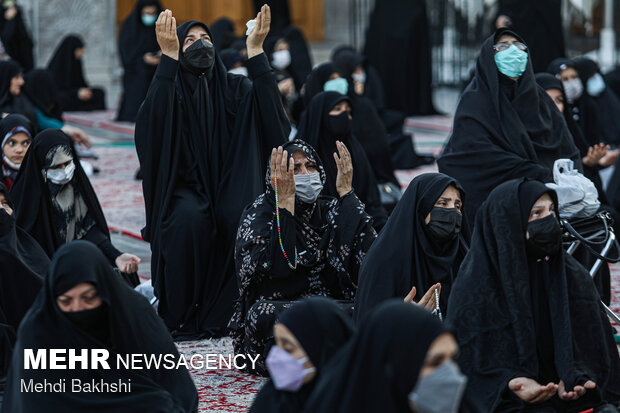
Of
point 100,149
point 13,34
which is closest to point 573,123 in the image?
point 100,149

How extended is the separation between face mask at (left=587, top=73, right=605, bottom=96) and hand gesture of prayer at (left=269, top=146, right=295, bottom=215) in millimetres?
4190

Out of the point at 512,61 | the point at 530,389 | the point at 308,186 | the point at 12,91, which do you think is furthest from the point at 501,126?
the point at 12,91

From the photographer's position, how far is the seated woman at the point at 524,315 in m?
3.63

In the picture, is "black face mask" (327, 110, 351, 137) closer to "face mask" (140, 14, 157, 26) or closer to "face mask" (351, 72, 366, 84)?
"face mask" (351, 72, 366, 84)

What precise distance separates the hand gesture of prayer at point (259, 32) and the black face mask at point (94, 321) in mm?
2240

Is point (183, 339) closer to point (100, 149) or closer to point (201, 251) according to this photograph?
point (201, 251)

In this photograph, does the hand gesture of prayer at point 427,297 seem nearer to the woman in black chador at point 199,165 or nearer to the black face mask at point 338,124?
the woman in black chador at point 199,165

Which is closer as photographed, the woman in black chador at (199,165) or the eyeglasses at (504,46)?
the woman in black chador at (199,165)

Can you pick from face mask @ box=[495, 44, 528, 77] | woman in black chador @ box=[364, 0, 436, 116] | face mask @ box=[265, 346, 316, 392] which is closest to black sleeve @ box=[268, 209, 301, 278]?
face mask @ box=[495, 44, 528, 77]

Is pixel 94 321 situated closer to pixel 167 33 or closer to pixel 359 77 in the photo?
pixel 167 33

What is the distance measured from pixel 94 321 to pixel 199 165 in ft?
6.84

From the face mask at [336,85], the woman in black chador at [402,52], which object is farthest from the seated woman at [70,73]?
the face mask at [336,85]

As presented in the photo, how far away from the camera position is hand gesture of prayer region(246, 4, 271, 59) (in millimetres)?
5348

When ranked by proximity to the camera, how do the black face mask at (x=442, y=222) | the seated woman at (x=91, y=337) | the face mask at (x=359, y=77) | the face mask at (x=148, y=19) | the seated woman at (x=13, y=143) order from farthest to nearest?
the face mask at (x=148, y=19), the face mask at (x=359, y=77), the seated woman at (x=13, y=143), the black face mask at (x=442, y=222), the seated woman at (x=91, y=337)
